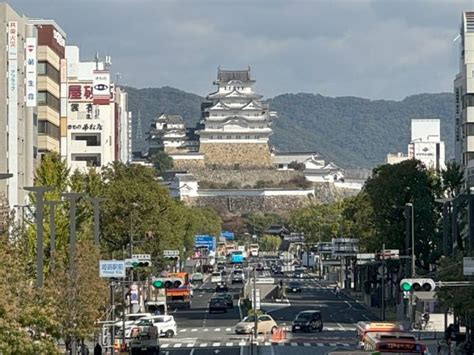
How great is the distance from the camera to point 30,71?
93.3 m

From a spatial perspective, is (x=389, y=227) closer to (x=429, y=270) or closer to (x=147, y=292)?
(x=429, y=270)

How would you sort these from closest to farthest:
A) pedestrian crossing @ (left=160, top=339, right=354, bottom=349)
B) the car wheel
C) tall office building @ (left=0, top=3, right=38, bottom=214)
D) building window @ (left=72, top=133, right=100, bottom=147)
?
pedestrian crossing @ (left=160, top=339, right=354, bottom=349), the car wheel, tall office building @ (left=0, top=3, right=38, bottom=214), building window @ (left=72, top=133, right=100, bottom=147)

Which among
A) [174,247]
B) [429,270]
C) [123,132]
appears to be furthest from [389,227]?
[123,132]

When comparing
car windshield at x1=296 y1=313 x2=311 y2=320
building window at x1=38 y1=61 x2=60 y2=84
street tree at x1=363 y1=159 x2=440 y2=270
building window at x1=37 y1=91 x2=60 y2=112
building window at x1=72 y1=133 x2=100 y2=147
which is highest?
building window at x1=38 y1=61 x2=60 y2=84

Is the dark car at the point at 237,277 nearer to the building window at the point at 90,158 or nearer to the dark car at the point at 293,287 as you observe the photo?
the dark car at the point at 293,287

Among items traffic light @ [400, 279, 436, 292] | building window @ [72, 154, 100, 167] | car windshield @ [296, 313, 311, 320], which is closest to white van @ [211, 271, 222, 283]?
building window @ [72, 154, 100, 167]

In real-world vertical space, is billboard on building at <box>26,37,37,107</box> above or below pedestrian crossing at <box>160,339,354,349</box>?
above

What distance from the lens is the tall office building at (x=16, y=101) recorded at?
3531 inches

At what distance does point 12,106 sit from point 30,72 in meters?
3.52

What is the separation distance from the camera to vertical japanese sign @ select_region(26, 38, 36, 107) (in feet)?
305

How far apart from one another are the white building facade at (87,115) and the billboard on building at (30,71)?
3982 cm

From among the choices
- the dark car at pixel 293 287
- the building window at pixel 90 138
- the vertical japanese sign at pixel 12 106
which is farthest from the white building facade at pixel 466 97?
the building window at pixel 90 138

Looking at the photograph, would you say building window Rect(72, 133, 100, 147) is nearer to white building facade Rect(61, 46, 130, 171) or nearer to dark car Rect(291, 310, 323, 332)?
white building facade Rect(61, 46, 130, 171)

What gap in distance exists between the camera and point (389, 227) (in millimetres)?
109250
